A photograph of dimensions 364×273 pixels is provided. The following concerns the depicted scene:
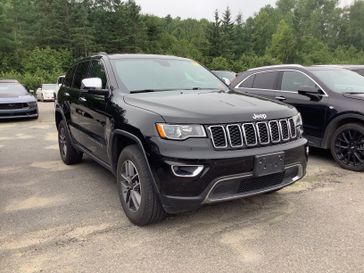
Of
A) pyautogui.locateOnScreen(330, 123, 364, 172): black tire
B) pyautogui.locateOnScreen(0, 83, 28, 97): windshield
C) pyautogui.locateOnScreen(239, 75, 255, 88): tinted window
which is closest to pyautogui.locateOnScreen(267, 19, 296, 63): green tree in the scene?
pyautogui.locateOnScreen(0, 83, 28, 97): windshield

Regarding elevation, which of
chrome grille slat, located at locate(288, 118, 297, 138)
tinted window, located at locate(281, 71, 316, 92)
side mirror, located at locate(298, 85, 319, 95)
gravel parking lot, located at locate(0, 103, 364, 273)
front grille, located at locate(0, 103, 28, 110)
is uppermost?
tinted window, located at locate(281, 71, 316, 92)

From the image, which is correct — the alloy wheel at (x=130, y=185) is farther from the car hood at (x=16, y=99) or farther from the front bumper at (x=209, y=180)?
the car hood at (x=16, y=99)

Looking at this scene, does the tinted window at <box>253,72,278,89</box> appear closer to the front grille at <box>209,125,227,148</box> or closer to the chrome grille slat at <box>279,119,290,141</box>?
the chrome grille slat at <box>279,119,290,141</box>

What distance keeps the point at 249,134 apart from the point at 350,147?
299 centimetres

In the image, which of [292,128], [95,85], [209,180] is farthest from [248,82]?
[209,180]

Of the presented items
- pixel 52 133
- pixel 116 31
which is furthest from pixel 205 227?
pixel 116 31

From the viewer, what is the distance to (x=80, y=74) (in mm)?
5684

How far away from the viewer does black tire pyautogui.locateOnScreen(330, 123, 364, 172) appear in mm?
5637

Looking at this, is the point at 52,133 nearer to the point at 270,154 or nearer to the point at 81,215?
the point at 81,215

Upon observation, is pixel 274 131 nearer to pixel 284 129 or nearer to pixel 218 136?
pixel 284 129

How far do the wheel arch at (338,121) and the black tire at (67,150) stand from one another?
393 cm

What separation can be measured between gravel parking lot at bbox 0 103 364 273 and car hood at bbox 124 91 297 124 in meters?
1.09

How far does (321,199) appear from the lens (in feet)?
14.8

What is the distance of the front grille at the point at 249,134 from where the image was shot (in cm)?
336
